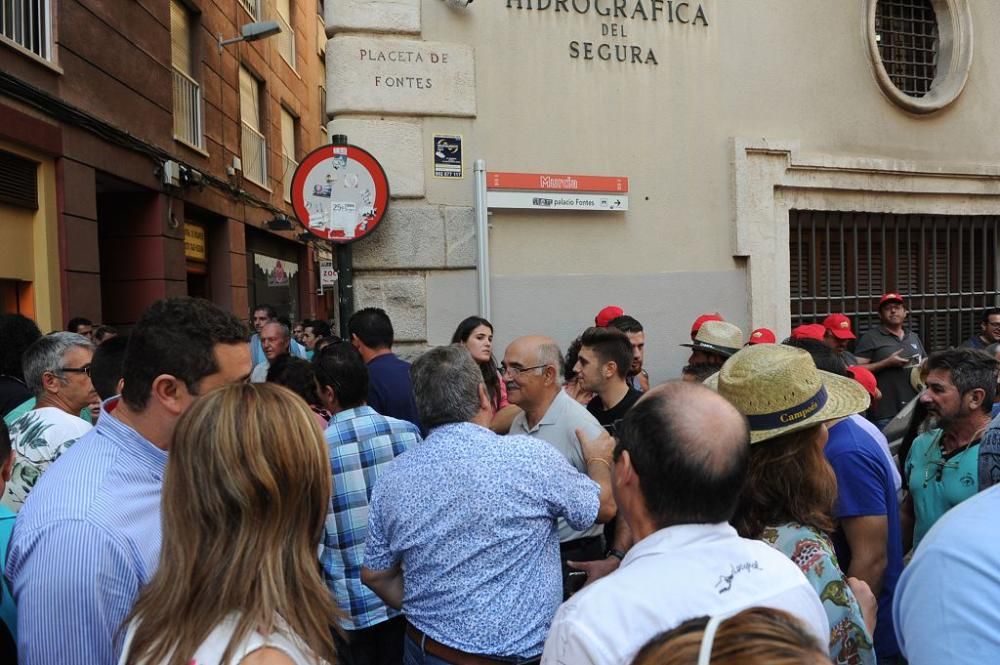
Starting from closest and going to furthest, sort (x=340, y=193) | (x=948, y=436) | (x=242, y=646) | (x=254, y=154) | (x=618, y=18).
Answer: (x=242, y=646) → (x=948, y=436) → (x=340, y=193) → (x=618, y=18) → (x=254, y=154)

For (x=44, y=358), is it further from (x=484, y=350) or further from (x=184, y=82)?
(x=184, y=82)

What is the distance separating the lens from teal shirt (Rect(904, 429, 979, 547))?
307cm

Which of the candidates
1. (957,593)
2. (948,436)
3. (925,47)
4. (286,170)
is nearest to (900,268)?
(925,47)

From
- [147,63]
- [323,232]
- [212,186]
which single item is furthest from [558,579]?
[212,186]

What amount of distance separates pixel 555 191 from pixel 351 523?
375cm

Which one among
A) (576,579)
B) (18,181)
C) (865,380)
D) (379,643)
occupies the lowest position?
(379,643)

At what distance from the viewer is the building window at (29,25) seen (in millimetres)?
8539

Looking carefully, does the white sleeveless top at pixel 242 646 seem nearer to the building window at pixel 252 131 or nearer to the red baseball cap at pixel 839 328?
the red baseball cap at pixel 839 328

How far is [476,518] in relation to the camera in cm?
238

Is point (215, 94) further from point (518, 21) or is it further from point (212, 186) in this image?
point (518, 21)

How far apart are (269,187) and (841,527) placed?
17.6 metres

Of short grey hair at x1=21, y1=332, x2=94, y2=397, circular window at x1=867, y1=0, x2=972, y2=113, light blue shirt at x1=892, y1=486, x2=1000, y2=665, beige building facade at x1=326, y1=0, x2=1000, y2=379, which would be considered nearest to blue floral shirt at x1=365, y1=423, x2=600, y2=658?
light blue shirt at x1=892, y1=486, x2=1000, y2=665

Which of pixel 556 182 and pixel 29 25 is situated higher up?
pixel 29 25

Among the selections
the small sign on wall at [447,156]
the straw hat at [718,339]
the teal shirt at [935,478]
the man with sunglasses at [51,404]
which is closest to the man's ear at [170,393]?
the man with sunglasses at [51,404]
